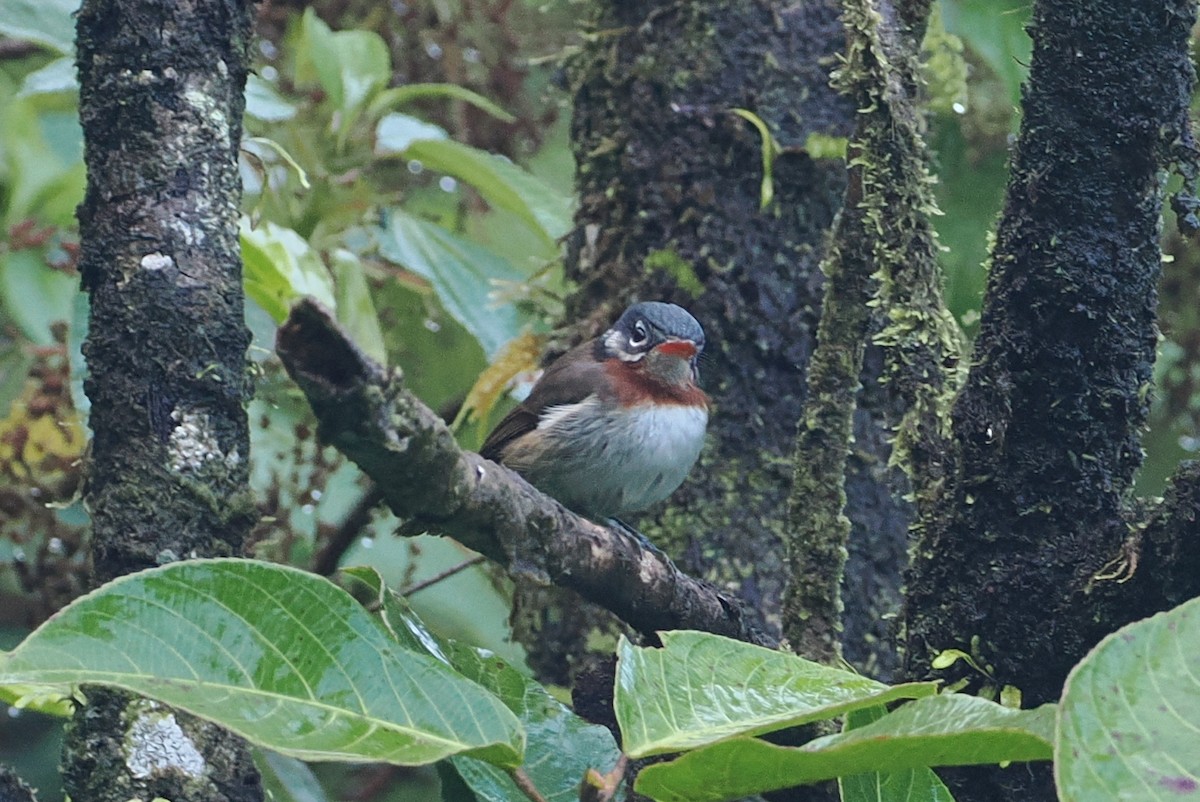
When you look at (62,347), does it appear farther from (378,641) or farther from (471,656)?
(378,641)

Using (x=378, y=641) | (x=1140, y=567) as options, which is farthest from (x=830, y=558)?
(x=378, y=641)

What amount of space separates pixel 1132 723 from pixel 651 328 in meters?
2.58

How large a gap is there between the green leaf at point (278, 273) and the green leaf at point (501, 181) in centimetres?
76

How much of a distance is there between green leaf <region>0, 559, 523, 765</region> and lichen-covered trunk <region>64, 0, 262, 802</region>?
1.79 feet

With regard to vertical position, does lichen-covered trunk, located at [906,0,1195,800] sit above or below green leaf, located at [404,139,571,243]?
above

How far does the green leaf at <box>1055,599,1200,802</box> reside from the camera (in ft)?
3.98

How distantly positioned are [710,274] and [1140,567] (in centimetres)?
226

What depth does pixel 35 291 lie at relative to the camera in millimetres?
4160

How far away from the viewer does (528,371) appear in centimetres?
422

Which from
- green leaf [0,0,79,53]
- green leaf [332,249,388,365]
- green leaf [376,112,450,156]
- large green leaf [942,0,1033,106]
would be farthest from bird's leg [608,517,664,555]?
green leaf [0,0,79,53]

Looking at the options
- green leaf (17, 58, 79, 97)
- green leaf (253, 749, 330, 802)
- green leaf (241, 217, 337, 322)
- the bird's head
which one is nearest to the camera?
green leaf (253, 749, 330, 802)

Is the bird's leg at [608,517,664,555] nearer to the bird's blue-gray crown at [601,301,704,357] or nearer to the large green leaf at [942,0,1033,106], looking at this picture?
the bird's blue-gray crown at [601,301,704,357]

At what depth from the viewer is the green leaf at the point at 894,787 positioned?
65.4 inches

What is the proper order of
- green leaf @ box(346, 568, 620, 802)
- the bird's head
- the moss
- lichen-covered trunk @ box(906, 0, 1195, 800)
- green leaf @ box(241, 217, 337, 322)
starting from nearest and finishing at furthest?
green leaf @ box(346, 568, 620, 802), lichen-covered trunk @ box(906, 0, 1195, 800), green leaf @ box(241, 217, 337, 322), the bird's head, the moss
